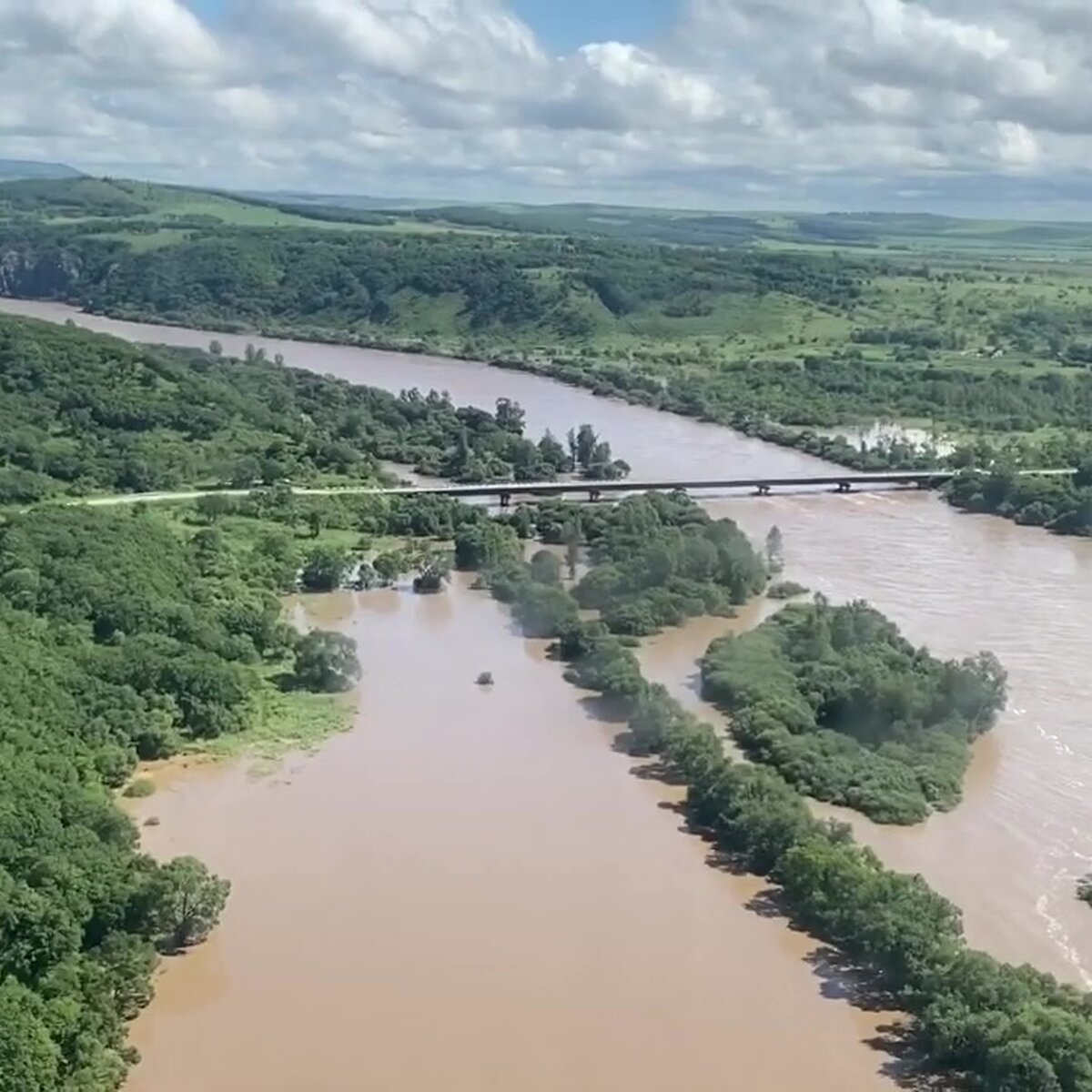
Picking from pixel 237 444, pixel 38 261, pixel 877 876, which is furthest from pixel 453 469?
pixel 38 261

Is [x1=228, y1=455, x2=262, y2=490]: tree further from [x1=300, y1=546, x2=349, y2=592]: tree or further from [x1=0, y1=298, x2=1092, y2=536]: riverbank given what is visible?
[x1=0, y1=298, x2=1092, y2=536]: riverbank

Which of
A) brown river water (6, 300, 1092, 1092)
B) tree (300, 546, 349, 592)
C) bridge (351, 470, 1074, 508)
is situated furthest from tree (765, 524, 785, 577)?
tree (300, 546, 349, 592)

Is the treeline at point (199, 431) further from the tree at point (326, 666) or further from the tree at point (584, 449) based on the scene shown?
the tree at point (326, 666)

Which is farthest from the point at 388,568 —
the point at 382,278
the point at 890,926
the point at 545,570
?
the point at 382,278

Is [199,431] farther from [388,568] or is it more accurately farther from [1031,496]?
[1031,496]

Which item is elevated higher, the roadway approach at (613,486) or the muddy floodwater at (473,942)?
the roadway approach at (613,486)

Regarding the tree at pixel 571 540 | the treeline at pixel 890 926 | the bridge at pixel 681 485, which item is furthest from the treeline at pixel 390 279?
the treeline at pixel 890 926
